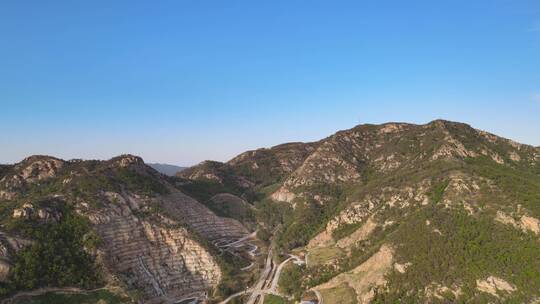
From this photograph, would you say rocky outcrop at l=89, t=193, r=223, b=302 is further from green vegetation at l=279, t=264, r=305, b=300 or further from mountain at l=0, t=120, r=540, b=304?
green vegetation at l=279, t=264, r=305, b=300

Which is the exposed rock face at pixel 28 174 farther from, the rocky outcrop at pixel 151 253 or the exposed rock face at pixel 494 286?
the exposed rock face at pixel 494 286

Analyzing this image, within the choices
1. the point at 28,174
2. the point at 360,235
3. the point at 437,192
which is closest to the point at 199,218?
the point at 360,235

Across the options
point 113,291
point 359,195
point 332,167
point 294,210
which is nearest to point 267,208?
point 294,210

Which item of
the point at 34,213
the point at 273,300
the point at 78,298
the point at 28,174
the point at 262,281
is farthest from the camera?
the point at 28,174

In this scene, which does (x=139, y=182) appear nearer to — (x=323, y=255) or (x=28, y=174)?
(x=28, y=174)

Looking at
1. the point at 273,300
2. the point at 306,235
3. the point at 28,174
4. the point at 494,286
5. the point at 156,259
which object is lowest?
the point at 273,300

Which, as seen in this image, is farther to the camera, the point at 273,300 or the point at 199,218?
the point at 199,218

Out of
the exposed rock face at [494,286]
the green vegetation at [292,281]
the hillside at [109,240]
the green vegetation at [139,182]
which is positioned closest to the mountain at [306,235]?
the exposed rock face at [494,286]
